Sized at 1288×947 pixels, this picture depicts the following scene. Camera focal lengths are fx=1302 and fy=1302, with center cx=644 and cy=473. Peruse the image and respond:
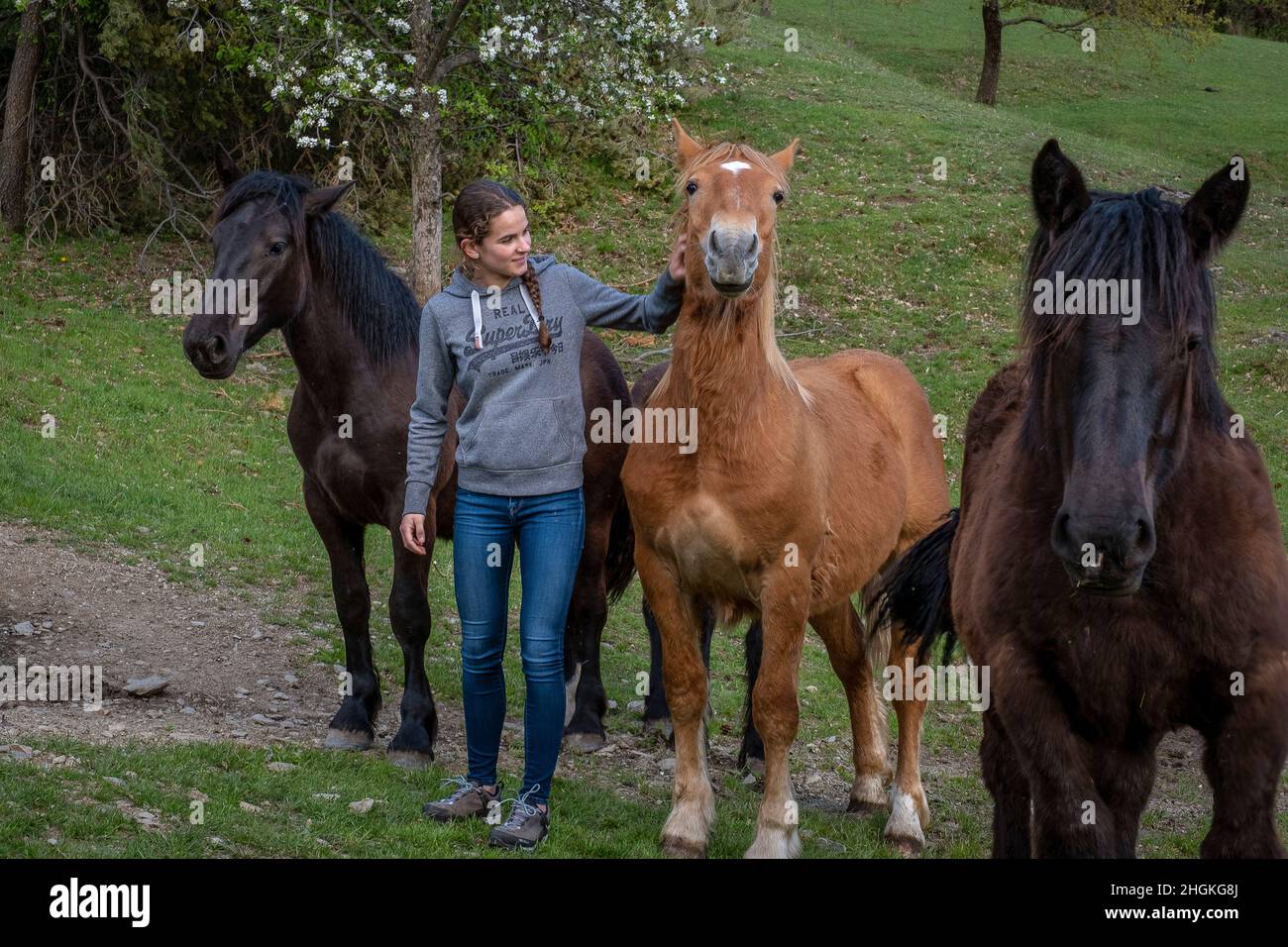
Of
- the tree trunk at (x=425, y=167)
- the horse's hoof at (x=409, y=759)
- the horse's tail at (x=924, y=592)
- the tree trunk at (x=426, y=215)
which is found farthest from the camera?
the tree trunk at (x=426, y=215)

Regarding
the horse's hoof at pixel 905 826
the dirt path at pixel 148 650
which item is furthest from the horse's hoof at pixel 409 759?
the horse's hoof at pixel 905 826

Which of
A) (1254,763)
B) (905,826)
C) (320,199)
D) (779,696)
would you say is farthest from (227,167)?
(1254,763)

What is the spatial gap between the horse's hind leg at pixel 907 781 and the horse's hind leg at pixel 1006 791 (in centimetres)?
131

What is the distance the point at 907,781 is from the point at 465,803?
2143 mm

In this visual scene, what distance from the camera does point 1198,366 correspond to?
11.6 feet

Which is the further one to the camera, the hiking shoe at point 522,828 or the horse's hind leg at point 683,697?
the horse's hind leg at point 683,697

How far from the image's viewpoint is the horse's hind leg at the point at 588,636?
7.31 m

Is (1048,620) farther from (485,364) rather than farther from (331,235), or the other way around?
(331,235)

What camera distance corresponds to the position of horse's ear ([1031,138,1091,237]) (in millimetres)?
3641

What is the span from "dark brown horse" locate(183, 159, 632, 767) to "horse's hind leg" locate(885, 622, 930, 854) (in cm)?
225

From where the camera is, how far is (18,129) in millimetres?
16531

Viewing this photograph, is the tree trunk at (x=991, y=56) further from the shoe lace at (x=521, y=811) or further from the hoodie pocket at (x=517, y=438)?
the shoe lace at (x=521, y=811)

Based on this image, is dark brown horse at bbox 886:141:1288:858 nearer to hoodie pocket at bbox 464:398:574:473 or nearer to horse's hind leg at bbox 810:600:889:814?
hoodie pocket at bbox 464:398:574:473

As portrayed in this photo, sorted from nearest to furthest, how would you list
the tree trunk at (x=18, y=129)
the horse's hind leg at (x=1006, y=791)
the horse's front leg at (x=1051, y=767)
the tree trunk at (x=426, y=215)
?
1. the horse's front leg at (x=1051, y=767)
2. the horse's hind leg at (x=1006, y=791)
3. the tree trunk at (x=426, y=215)
4. the tree trunk at (x=18, y=129)
